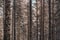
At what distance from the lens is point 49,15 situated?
44.1 inches

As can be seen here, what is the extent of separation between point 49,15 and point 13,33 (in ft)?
1.20

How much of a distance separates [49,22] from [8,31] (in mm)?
384

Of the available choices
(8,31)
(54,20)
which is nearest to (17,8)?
(8,31)

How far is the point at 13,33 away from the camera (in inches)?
46.5

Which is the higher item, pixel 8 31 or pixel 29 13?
pixel 29 13

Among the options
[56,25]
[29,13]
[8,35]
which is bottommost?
[8,35]

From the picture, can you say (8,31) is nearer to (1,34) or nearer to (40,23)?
(1,34)

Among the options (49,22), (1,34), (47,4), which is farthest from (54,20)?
(1,34)

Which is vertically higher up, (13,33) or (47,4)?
(47,4)

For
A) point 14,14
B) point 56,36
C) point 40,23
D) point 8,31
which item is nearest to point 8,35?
point 8,31

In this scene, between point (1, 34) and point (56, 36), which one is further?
point (1, 34)

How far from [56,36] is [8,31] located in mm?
436

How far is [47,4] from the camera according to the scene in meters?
1.12

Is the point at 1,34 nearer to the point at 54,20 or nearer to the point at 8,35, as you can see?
the point at 8,35
